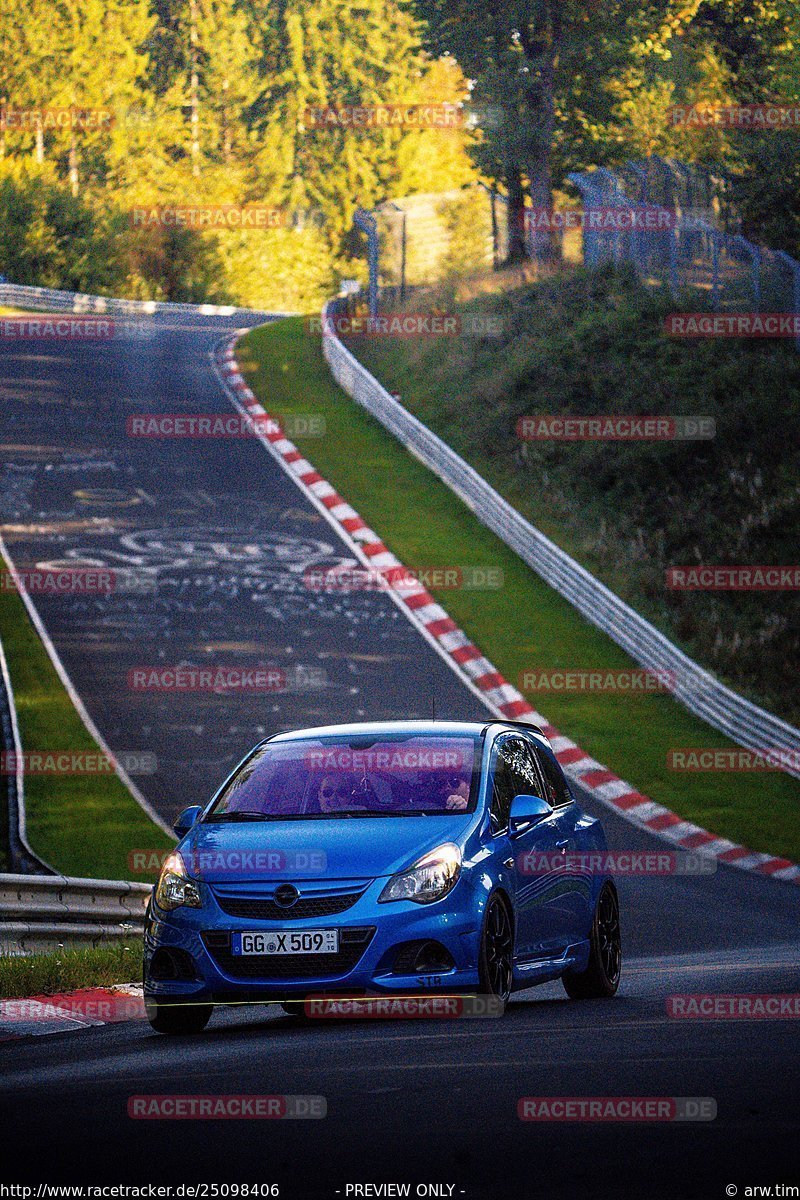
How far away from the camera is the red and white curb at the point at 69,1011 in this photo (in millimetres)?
10109

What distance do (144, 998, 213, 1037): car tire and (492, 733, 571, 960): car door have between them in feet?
5.38

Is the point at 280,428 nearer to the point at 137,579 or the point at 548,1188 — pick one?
the point at 137,579

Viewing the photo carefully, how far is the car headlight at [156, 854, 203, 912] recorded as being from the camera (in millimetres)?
9609

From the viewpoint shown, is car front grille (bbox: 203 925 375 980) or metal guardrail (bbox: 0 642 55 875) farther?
metal guardrail (bbox: 0 642 55 875)

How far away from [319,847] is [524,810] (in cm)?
120

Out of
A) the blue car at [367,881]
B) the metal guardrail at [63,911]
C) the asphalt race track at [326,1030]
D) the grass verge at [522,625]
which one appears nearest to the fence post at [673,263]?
the grass verge at [522,625]

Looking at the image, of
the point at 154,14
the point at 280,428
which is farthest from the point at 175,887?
the point at 154,14

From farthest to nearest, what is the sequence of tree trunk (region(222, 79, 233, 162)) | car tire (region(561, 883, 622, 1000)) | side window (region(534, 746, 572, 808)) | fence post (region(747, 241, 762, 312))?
1. tree trunk (region(222, 79, 233, 162))
2. fence post (region(747, 241, 762, 312))
3. side window (region(534, 746, 572, 808))
4. car tire (region(561, 883, 622, 1000))

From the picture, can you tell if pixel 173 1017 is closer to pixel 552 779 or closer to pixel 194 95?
pixel 552 779

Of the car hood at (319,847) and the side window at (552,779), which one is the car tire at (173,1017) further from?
Result: the side window at (552,779)

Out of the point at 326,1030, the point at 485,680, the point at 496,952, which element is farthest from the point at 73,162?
the point at 326,1030

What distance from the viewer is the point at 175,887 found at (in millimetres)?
9703

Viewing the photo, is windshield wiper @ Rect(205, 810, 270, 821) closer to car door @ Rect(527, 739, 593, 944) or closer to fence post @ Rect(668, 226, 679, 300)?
car door @ Rect(527, 739, 593, 944)

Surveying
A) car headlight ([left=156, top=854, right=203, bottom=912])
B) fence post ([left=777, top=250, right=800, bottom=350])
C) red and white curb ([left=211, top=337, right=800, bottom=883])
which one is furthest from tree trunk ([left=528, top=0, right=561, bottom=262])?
car headlight ([left=156, top=854, right=203, bottom=912])
